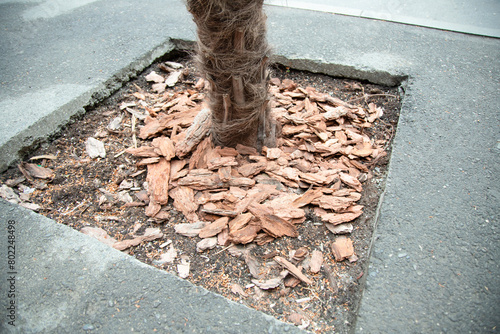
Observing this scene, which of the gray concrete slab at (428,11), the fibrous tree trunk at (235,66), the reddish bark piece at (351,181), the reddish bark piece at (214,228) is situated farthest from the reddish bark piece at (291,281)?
the gray concrete slab at (428,11)

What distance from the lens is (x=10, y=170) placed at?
2207 millimetres

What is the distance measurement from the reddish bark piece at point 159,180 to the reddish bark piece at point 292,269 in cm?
80

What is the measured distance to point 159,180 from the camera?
2162 millimetres

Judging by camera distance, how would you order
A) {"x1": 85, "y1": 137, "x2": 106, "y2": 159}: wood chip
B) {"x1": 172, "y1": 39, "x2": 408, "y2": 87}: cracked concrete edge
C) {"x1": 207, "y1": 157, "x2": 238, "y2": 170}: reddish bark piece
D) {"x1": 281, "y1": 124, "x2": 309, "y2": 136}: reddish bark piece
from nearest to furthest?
1. {"x1": 207, "y1": 157, "x2": 238, "y2": 170}: reddish bark piece
2. {"x1": 85, "y1": 137, "x2": 106, "y2": 159}: wood chip
3. {"x1": 281, "y1": 124, "x2": 309, "y2": 136}: reddish bark piece
4. {"x1": 172, "y1": 39, "x2": 408, "y2": 87}: cracked concrete edge

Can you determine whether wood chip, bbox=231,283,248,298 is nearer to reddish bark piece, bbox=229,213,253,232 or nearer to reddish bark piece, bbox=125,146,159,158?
reddish bark piece, bbox=229,213,253,232

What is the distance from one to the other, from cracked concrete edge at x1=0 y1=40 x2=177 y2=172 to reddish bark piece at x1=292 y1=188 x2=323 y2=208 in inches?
73.3

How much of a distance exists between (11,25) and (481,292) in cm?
466

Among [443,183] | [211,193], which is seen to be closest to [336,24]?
[443,183]

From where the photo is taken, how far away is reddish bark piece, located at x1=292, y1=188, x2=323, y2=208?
199 cm

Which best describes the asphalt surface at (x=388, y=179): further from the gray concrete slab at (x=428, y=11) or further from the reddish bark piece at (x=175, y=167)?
the reddish bark piece at (x=175, y=167)

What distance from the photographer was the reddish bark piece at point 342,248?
69.4 inches

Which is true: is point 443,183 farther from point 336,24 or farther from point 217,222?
point 336,24

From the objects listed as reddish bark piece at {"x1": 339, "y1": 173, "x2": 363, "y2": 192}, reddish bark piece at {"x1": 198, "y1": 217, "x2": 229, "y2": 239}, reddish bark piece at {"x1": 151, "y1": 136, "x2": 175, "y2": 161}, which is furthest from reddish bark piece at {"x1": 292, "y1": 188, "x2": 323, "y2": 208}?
reddish bark piece at {"x1": 151, "y1": 136, "x2": 175, "y2": 161}

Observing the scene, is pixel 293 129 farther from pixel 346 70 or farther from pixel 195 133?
pixel 346 70
